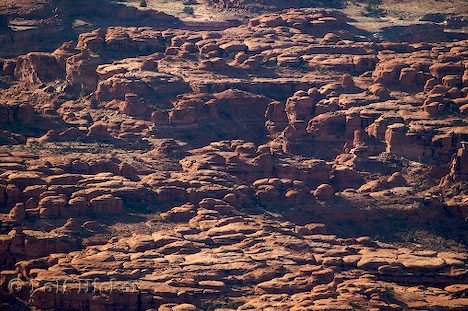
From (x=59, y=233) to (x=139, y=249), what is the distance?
14.9 feet

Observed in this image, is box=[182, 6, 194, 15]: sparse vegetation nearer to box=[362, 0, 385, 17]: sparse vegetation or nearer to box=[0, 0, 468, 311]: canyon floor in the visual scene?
box=[0, 0, 468, 311]: canyon floor

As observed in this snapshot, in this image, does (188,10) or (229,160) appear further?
(188,10)

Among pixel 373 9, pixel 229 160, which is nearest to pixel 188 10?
pixel 373 9

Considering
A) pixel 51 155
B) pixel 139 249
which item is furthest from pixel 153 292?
pixel 51 155

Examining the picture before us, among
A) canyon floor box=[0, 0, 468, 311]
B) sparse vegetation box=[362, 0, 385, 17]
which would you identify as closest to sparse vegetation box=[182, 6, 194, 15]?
canyon floor box=[0, 0, 468, 311]

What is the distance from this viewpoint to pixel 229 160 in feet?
353

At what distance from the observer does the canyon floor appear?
96.6 m

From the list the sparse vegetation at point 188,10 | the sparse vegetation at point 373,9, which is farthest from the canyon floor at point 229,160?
the sparse vegetation at point 373,9

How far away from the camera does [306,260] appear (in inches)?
3893

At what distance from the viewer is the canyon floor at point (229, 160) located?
317 feet

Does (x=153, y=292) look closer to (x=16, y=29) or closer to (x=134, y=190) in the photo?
(x=134, y=190)

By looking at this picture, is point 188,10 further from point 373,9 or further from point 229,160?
point 229,160

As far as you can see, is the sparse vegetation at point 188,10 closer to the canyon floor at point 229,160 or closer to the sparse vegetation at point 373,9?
the canyon floor at point 229,160

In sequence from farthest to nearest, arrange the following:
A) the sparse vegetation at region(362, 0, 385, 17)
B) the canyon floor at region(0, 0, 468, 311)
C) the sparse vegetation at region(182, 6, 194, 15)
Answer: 1. the sparse vegetation at region(362, 0, 385, 17)
2. the sparse vegetation at region(182, 6, 194, 15)
3. the canyon floor at region(0, 0, 468, 311)
